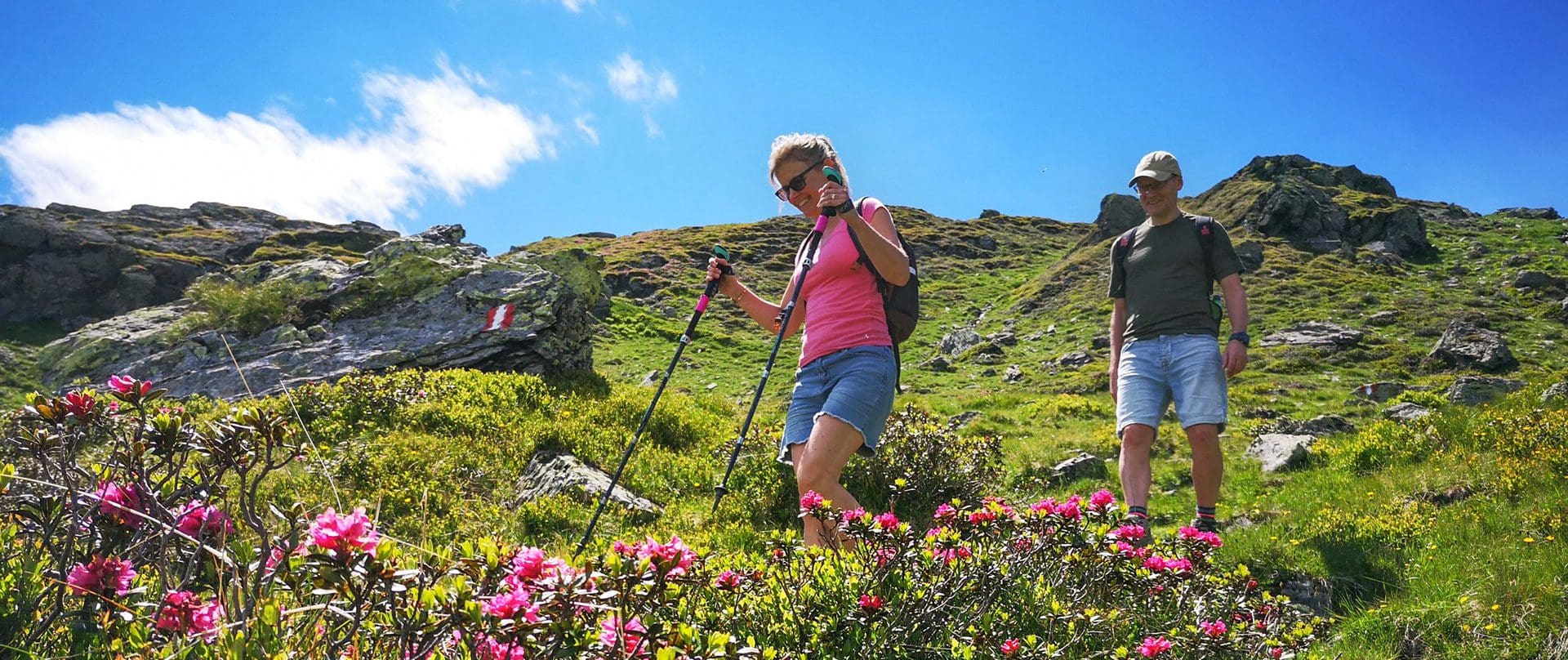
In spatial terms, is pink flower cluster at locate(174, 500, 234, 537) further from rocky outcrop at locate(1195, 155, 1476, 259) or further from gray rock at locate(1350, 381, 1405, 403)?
rocky outcrop at locate(1195, 155, 1476, 259)

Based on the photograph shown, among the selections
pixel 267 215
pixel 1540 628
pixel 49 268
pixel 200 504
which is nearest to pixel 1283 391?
pixel 1540 628

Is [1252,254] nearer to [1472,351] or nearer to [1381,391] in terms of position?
[1472,351]

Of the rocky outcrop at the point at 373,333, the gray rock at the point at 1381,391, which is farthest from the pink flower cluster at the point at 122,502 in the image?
the gray rock at the point at 1381,391

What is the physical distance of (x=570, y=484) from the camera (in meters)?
7.04

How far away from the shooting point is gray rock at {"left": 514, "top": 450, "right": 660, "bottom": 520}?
6.77 metres

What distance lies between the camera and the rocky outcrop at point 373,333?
1339 centimetres

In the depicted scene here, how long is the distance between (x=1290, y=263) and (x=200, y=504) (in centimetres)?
5443

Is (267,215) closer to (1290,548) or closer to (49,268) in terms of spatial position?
(49,268)

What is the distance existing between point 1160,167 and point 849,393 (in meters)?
3.01

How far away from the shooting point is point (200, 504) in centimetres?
231

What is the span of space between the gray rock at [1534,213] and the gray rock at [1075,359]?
6933cm

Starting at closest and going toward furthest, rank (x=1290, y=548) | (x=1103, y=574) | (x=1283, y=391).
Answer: (x=1103, y=574)
(x=1290, y=548)
(x=1283, y=391)

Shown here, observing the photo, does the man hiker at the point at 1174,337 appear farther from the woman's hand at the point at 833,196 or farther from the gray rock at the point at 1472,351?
the gray rock at the point at 1472,351

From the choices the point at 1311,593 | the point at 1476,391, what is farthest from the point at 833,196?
the point at 1476,391
